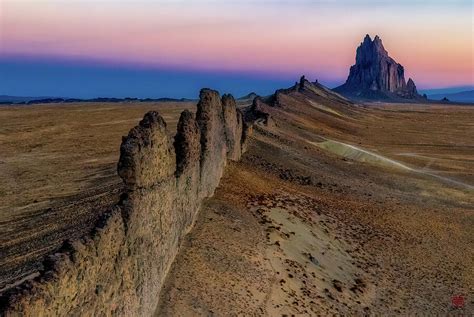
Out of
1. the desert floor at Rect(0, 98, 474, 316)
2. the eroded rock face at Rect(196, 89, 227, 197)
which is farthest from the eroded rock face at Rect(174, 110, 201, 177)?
the desert floor at Rect(0, 98, 474, 316)

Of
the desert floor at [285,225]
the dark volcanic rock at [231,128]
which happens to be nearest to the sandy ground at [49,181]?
→ the desert floor at [285,225]

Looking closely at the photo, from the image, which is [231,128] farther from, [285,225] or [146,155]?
[146,155]

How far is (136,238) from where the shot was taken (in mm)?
12938

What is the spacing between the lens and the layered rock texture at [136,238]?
8758 mm

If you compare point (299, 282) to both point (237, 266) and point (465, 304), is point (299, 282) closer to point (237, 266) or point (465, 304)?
point (237, 266)

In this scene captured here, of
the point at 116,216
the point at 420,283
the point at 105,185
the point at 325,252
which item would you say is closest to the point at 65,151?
the point at 105,185

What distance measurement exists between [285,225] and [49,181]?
52.0 feet

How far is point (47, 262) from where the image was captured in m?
8.94

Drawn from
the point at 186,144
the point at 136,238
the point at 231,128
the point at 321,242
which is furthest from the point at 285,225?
the point at 136,238

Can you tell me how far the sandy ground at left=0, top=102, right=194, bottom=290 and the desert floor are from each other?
0.10 m

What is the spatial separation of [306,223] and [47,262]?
60.6 feet

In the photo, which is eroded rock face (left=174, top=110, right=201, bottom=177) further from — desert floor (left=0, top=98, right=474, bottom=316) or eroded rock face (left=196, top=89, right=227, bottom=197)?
desert floor (left=0, top=98, right=474, bottom=316)

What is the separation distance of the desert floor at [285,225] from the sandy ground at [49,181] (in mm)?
101

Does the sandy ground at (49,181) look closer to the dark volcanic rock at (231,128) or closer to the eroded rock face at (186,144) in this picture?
the eroded rock face at (186,144)
